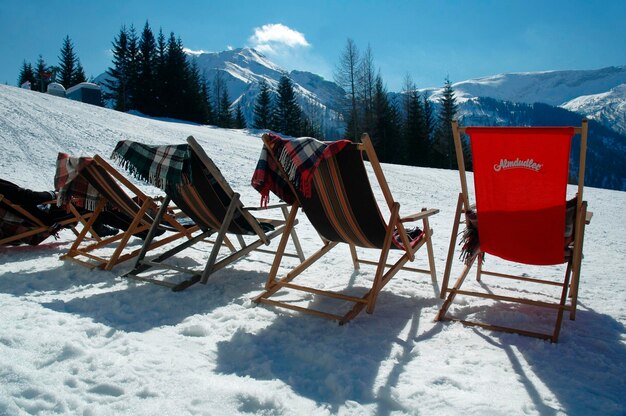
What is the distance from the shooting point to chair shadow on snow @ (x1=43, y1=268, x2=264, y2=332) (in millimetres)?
2607

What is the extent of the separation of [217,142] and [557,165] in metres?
13.5

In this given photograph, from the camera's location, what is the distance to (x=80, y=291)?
3143 mm

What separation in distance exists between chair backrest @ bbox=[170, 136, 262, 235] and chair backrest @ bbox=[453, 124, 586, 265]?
1.64m

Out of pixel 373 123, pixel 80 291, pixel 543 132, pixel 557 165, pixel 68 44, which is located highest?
pixel 68 44

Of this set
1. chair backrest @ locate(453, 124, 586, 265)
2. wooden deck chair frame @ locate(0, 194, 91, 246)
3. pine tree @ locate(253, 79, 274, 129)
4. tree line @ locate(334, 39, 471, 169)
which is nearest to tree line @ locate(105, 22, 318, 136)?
pine tree @ locate(253, 79, 274, 129)

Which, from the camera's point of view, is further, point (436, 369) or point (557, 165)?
Answer: point (557, 165)

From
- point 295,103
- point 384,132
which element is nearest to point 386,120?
point 384,132

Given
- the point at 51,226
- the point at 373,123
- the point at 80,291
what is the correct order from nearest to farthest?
1. the point at 80,291
2. the point at 51,226
3. the point at 373,123

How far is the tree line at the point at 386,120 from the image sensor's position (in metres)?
33.2

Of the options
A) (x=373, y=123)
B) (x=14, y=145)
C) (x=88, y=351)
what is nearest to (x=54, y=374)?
(x=88, y=351)

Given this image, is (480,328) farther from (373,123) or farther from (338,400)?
(373,123)

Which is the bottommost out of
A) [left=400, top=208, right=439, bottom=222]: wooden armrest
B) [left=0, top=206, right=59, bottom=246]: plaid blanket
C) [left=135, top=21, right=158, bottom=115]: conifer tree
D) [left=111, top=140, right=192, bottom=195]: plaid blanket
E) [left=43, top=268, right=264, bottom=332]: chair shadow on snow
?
[left=43, top=268, right=264, bottom=332]: chair shadow on snow

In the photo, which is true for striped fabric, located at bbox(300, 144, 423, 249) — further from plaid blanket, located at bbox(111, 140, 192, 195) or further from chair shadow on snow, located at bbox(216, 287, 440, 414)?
plaid blanket, located at bbox(111, 140, 192, 195)

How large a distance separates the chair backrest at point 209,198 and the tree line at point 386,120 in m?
29.0
